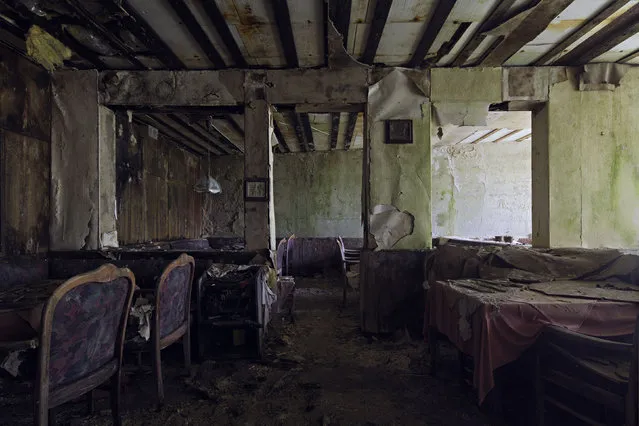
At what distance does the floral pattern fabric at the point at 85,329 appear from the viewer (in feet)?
5.26

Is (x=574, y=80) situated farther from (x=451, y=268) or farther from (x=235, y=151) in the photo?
(x=235, y=151)

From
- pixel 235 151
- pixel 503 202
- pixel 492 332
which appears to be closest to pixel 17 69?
pixel 492 332

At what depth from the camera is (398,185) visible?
13.6ft

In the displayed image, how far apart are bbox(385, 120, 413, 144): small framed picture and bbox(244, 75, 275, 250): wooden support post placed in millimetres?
1345

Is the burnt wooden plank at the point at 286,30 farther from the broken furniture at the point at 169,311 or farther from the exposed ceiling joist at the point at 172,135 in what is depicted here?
the exposed ceiling joist at the point at 172,135

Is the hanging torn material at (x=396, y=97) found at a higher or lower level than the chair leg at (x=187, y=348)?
higher

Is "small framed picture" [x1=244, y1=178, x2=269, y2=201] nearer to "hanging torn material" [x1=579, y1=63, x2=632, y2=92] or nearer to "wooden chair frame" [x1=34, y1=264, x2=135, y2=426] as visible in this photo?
"wooden chair frame" [x1=34, y1=264, x2=135, y2=426]

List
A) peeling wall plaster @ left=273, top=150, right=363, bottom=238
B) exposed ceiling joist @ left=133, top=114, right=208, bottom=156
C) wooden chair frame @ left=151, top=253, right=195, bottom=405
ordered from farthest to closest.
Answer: peeling wall plaster @ left=273, top=150, right=363, bottom=238 → exposed ceiling joist @ left=133, top=114, right=208, bottom=156 → wooden chair frame @ left=151, top=253, right=195, bottom=405

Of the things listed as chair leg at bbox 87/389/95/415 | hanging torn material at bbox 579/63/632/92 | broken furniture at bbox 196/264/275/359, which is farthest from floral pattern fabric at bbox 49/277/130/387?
hanging torn material at bbox 579/63/632/92

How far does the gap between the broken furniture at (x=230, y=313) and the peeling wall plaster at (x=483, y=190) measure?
632cm

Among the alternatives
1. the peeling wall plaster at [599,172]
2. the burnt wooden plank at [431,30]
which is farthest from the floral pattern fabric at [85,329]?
the peeling wall plaster at [599,172]

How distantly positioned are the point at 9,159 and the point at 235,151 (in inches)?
206

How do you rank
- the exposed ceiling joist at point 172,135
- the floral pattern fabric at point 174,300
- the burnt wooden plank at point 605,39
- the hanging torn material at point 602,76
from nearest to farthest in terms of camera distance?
the floral pattern fabric at point 174,300, the burnt wooden plank at point 605,39, the hanging torn material at point 602,76, the exposed ceiling joist at point 172,135

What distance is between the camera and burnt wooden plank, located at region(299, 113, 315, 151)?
234 inches
